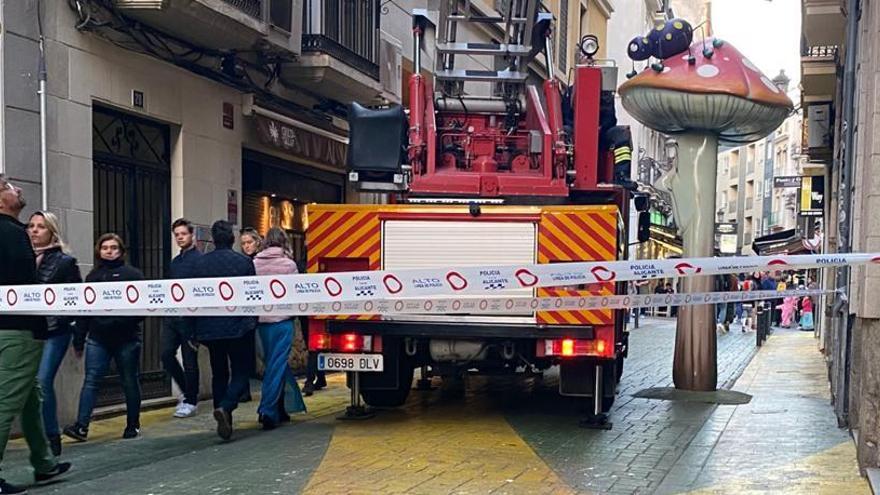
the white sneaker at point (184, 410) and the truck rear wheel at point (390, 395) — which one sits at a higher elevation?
the truck rear wheel at point (390, 395)

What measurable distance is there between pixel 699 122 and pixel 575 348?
3584 millimetres

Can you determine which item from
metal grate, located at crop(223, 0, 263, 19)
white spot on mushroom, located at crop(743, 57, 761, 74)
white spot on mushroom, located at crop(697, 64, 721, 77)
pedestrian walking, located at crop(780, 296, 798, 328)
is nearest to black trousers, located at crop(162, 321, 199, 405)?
metal grate, located at crop(223, 0, 263, 19)

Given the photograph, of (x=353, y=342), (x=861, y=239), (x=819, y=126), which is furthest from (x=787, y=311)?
(x=353, y=342)

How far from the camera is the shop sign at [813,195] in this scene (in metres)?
20.2

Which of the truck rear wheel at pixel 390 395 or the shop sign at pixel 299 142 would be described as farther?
the shop sign at pixel 299 142

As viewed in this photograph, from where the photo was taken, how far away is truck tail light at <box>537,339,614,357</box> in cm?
724

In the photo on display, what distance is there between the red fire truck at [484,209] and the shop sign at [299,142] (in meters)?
2.60

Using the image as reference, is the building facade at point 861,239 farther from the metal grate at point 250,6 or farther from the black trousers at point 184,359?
the metal grate at point 250,6

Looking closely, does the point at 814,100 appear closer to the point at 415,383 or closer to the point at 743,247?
the point at 415,383

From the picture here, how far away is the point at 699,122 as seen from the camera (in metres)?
9.58

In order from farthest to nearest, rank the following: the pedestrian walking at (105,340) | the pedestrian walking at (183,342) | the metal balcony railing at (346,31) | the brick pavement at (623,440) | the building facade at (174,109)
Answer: the metal balcony railing at (346,31) → the building facade at (174,109) → the pedestrian walking at (183,342) → the pedestrian walking at (105,340) → the brick pavement at (623,440)

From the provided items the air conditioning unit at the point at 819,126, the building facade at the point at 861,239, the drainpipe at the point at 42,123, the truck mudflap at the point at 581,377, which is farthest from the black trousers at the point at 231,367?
the air conditioning unit at the point at 819,126

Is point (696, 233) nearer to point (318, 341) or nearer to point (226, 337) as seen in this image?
point (318, 341)

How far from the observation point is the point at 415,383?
10.8 m
